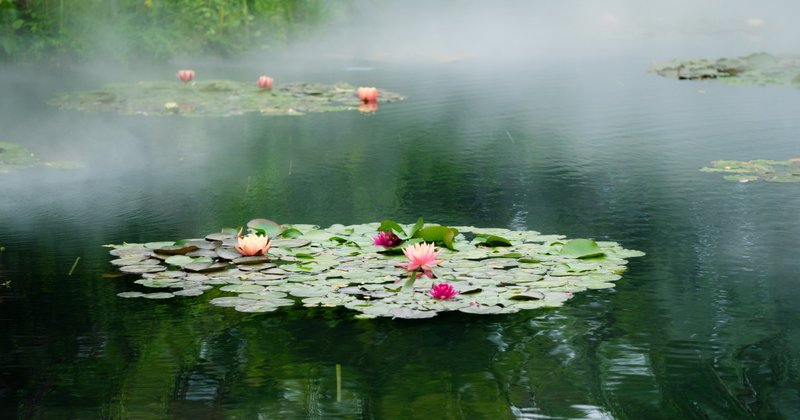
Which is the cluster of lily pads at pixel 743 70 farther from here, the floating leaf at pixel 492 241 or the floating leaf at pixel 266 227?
the floating leaf at pixel 266 227

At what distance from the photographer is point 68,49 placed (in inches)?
607

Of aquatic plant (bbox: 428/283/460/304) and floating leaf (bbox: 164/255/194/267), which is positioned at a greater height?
aquatic plant (bbox: 428/283/460/304)

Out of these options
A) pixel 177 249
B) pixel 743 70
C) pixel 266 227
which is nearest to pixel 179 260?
pixel 177 249

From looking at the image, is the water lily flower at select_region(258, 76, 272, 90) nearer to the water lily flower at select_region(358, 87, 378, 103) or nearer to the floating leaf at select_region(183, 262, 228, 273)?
the water lily flower at select_region(358, 87, 378, 103)

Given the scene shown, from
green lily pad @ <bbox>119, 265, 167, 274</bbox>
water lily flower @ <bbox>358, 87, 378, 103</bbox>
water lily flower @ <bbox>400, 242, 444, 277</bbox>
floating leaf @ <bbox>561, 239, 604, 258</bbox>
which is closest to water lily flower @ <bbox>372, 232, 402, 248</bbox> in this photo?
water lily flower @ <bbox>400, 242, 444, 277</bbox>

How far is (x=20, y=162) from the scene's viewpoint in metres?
8.13

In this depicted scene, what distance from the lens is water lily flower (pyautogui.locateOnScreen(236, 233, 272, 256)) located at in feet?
16.2

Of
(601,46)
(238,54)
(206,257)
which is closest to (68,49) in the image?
(238,54)

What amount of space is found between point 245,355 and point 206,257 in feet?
4.31

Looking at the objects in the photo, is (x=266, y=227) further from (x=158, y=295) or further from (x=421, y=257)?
(x=421, y=257)

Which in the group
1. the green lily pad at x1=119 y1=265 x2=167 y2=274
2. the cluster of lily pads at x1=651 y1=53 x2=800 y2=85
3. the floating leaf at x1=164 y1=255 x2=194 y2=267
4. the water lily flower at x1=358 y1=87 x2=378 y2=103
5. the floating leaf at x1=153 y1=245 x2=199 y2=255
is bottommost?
the green lily pad at x1=119 y1=265 x2=167 y2=274

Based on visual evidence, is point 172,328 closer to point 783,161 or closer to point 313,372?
point 313,372

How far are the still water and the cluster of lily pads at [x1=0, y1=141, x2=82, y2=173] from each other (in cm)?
16

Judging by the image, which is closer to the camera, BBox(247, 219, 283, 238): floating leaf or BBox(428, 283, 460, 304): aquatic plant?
BBox(428, 283, 460, 304): aquatic plant
